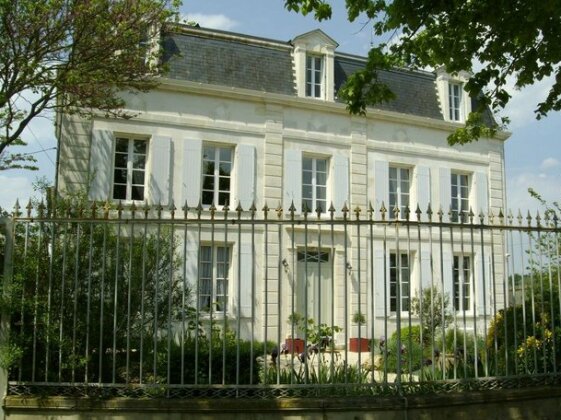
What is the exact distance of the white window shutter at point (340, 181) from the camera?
1664cm

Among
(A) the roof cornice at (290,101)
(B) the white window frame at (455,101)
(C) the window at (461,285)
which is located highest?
(B) the white window frame at (455,101)

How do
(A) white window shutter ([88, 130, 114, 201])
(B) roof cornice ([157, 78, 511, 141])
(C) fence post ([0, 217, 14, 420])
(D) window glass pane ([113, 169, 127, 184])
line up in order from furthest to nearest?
(B) roof cornice ([157, 78, 511, 141]) → (D) window glass pane ([113, 169, 127, 184]) → (A) white window shutter ([88, 130, 114, 201]) → (C) fence post ([0, 217, 14, 420])

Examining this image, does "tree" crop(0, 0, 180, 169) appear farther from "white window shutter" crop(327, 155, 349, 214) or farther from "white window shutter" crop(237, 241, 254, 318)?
"white window shutter" crop(327, 155, 349, 214)

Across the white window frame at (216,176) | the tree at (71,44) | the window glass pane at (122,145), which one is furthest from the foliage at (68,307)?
the white window frame at (216,176)

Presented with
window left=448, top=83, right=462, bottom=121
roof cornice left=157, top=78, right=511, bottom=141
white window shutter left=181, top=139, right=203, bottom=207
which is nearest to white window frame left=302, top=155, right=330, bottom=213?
roof cornice left=157, top=78, right=511, bottom=141

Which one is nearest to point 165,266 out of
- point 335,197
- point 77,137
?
point 77,137

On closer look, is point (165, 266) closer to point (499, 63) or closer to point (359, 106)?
point (359, 106)

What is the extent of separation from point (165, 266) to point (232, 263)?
17.2 ft

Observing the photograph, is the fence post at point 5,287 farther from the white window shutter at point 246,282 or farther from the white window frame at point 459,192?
the white window frame at point 459,192

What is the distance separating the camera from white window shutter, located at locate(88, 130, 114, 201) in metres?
14.1

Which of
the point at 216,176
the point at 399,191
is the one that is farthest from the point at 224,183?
the point at 399,191

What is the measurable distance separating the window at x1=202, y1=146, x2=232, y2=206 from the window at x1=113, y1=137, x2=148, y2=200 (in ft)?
5.47

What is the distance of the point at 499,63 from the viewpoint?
7.79m

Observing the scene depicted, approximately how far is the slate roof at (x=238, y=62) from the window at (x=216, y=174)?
1.99 meters
